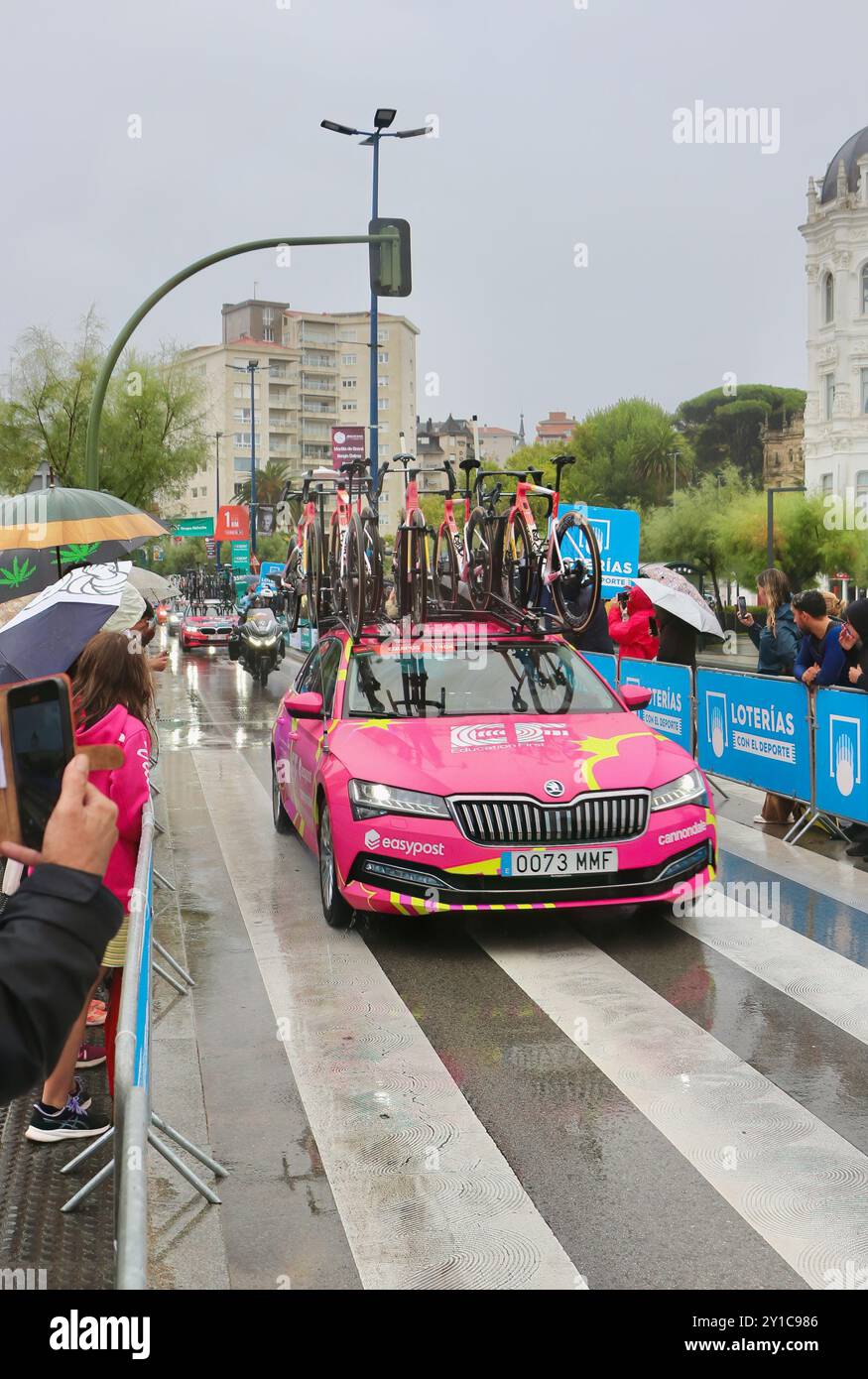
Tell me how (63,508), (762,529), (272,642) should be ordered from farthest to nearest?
(762,529) → (272,642) → (63,508)

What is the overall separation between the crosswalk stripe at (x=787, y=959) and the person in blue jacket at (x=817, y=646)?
2603 millimetres

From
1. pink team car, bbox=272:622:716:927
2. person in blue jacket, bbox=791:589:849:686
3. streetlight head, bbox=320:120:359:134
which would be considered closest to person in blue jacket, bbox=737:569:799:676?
person in blue jacket, bbox=791:589:849:686

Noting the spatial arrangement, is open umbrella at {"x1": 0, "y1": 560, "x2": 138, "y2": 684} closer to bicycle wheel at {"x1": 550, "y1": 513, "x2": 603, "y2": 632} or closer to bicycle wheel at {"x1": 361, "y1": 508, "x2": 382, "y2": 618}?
bicycle wheel at {"x1": 361, "y1": 508, "x2": 382, "y2": 618}

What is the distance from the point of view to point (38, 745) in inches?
80.3

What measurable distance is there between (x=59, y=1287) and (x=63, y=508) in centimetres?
687

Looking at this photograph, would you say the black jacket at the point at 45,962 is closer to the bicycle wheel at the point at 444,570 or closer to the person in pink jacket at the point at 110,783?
the person in pink jacket at the point at 110,783

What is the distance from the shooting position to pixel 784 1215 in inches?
163

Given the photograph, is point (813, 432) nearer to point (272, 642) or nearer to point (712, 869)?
point (272, 642)

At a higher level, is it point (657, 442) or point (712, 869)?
point (657, 442)

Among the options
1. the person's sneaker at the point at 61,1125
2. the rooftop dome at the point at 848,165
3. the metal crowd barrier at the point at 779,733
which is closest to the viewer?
the person's sneaker at the point at 61,1125

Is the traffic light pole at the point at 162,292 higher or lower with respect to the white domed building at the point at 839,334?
lower

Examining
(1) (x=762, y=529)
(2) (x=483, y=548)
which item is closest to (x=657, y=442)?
(1) (x=762, y=529)

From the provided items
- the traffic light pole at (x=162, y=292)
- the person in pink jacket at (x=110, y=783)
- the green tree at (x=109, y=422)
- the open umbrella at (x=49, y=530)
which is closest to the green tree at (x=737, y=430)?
the green tree at (x=109, y=422)

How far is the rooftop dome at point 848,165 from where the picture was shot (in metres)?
81.6
